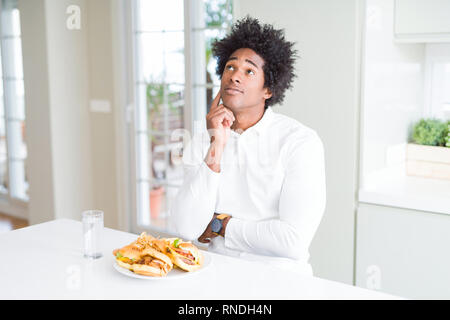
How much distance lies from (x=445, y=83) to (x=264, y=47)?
4.54ft

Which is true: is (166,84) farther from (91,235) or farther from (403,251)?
(91,235)

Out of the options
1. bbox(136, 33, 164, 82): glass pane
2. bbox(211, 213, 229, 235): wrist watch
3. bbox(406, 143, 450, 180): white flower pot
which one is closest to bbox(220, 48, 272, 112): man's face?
bbox(211, 213, 229, 235): wrist watch

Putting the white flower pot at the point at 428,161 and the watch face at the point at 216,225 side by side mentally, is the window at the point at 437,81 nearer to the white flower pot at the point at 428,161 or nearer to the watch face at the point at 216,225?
the white flower pot at the point at 428,161

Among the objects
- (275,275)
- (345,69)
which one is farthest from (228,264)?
(345,69)

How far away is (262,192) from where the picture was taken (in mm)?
1952

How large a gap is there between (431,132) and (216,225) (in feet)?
4.78

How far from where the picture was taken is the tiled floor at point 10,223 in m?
4.82

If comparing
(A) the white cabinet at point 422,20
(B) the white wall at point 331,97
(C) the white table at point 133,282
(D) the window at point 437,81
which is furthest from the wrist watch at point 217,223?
(D) the window at point 437,81

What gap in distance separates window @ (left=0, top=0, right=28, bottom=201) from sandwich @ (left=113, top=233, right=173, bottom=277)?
3.99 m

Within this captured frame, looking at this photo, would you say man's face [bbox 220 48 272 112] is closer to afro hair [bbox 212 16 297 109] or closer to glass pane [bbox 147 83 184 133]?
afro hair [bbox 212 16 297 109]

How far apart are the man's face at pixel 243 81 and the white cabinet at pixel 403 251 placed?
926 mm

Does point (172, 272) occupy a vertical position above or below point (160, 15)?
below

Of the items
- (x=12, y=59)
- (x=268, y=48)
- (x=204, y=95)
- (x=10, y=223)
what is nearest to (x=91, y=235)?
(x=268, y=48)

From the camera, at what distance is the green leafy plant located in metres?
2.84
